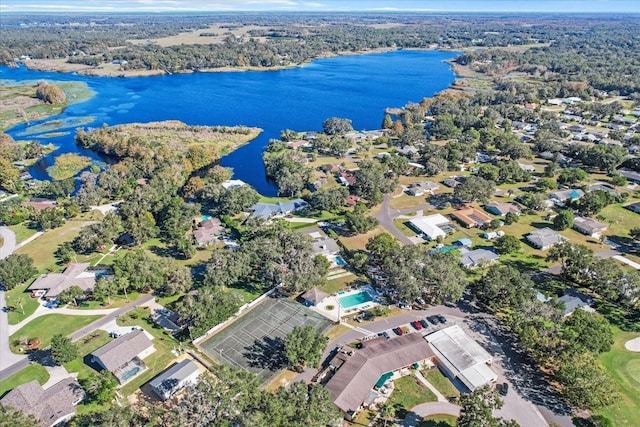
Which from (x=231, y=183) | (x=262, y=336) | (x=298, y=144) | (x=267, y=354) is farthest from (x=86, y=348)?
(x=298, y=144)

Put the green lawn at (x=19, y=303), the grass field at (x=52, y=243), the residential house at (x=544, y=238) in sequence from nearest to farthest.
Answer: the green lawn at (x=19, y=303) → the grass field at (x=52, y=243) → the residential house at (x=544, y=238)

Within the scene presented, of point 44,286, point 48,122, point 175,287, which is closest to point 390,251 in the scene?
point 175,287

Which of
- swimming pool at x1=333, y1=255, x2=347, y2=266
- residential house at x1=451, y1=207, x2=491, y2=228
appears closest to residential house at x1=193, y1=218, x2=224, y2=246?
swimming pool at x1=333, y1=255, x2=347, y2=266

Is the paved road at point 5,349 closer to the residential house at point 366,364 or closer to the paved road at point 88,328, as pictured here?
the paved road at point 88,328

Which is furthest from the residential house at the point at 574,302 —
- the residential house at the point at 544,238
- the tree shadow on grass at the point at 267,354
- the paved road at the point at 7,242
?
the paved road at the point at 7,242

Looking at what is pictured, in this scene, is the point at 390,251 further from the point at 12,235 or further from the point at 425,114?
the point at 425,114

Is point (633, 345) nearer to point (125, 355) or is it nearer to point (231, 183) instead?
point (125, 355)

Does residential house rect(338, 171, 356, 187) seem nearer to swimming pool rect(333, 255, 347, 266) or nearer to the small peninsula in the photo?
swimming pool rect(333, 255, 347, 266)
